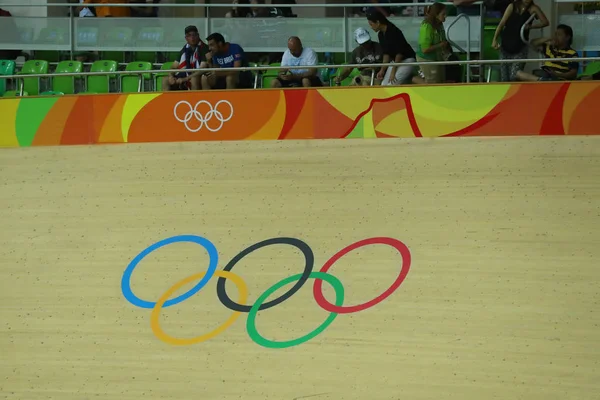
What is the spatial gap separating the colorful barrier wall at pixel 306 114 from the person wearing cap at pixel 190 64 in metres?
0.17

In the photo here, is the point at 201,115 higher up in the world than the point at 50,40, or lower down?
lower down

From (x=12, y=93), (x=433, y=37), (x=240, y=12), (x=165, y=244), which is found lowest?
(x=165, y=244)

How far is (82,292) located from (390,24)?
329 centimetres

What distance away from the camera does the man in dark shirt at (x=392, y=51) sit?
26.3 feet

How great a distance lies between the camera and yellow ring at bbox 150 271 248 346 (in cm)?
742

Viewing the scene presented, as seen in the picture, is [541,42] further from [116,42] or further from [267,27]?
[116,42]

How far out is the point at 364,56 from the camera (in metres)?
8.47

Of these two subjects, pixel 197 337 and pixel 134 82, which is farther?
pixel 134 82

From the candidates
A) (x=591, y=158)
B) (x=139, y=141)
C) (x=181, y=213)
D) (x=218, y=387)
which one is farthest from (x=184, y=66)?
(x=591, y=158)

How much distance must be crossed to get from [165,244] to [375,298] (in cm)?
173

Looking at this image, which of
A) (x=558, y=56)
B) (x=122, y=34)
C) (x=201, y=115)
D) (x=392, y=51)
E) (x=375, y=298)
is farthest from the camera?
(x=122, y=34)

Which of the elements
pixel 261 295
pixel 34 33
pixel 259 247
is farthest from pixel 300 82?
pixel 34 33

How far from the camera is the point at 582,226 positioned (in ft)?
23.4

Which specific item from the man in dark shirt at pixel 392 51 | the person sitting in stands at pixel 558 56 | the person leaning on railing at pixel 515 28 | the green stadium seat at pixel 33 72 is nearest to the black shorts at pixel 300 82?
the man in dark shirt at pixel 392 51
